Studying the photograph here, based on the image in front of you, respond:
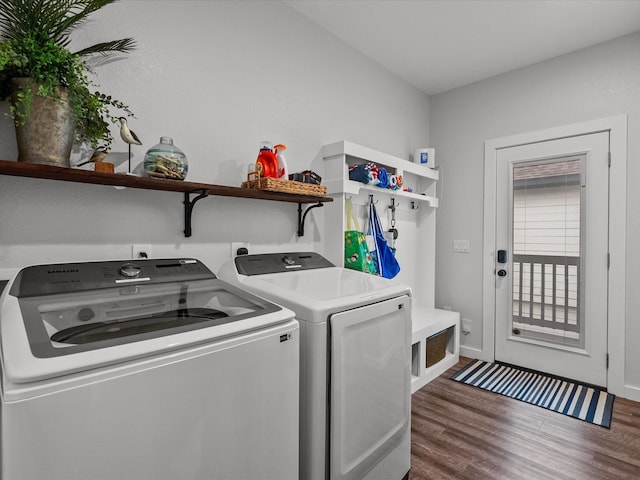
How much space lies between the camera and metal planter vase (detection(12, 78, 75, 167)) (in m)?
1.13

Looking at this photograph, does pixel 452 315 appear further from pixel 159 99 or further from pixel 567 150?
pixel 159 99

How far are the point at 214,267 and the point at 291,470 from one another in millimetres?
1035

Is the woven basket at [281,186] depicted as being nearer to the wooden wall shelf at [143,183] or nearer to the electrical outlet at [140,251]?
the wooden wall shelf at [143,183]

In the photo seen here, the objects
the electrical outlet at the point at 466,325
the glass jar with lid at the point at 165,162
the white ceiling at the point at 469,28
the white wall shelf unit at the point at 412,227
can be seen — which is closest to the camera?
the glass jar with lid at the point at 165,162

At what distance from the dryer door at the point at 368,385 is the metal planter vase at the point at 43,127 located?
1147 mm

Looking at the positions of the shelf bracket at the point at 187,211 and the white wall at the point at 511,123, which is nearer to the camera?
the shelf bracket at the point at 187,211

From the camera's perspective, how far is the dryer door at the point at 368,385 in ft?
4.34

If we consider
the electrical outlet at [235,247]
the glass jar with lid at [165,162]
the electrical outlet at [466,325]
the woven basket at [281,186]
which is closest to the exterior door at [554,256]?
the electrical outlet at [466,325]

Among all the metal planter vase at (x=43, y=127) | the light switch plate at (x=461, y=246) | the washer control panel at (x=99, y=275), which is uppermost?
the metal planter vase at (x=43, y=127)

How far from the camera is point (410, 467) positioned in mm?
1810

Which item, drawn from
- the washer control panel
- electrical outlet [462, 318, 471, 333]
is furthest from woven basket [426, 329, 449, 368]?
the washer control panel

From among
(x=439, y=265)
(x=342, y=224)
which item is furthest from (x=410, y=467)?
(x=439, y=265)

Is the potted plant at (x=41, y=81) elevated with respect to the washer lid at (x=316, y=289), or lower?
elevated

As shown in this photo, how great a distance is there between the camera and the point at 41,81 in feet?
3.70
